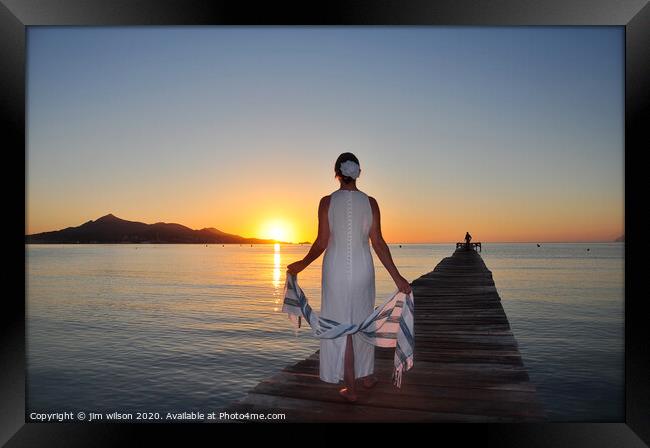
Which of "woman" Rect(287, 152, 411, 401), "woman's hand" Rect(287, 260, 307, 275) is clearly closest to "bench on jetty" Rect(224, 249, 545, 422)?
"woman" Rect(287, 152, 411, 401)

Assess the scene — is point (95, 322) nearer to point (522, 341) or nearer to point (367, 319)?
point (522, 341)

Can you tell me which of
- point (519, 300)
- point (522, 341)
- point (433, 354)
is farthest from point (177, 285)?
point (433, 354)

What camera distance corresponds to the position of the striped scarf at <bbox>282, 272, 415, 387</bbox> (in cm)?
449

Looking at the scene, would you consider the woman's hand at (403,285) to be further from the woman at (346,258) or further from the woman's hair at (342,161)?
the woman's hair at (342,161)

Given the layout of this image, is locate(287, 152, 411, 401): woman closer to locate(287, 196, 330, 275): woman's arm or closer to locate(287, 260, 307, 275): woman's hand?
locate(287, 196, 330, 275): woman's arm

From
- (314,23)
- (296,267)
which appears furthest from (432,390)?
(314,23)

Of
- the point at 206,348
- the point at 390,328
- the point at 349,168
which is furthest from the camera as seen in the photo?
the point at 206,348

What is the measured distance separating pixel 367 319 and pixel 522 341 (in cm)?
1089

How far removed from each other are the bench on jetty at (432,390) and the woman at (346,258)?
0.30 m

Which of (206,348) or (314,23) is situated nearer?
(314,23)

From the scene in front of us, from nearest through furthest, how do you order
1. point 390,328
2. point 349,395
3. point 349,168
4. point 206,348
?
point 349,395
point 349,168
point 390,328
point 206,348

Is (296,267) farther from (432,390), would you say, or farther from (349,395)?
(432,390)

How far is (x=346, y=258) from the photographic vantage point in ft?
14.7

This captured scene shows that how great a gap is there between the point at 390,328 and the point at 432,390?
67 cm
